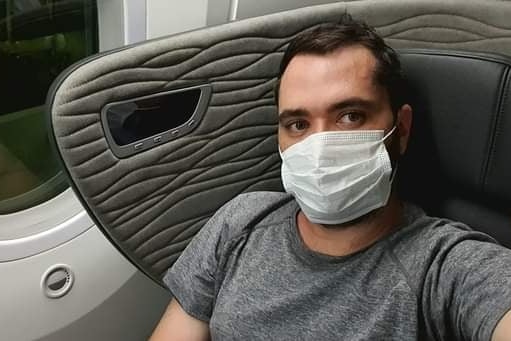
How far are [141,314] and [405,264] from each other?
88 centimetres

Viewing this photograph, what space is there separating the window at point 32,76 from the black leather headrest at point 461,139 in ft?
2.55

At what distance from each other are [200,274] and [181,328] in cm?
12

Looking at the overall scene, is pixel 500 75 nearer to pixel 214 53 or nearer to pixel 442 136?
pixel 442 136

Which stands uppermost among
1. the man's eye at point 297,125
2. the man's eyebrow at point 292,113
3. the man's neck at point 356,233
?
the man's eyebrow at point 292,113

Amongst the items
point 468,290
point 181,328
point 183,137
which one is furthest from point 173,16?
point 468,290

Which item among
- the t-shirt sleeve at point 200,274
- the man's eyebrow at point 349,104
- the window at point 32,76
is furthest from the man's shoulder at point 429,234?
the window at point 32,76

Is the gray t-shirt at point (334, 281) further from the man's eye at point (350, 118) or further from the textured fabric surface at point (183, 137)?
the man's eye at point (350, 118)

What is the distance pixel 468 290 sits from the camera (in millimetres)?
1010

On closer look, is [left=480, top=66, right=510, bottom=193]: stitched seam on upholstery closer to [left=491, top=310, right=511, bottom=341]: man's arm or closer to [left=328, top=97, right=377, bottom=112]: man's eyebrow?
[left=328, top=97, right=377, bottom=112]: man's eyebrow

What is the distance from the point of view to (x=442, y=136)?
4.14 feet

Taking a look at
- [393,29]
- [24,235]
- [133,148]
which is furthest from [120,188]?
[393,29]

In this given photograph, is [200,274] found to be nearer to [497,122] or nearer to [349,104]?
[349,104]

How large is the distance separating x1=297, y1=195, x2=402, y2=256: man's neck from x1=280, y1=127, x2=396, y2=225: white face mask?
3 cm

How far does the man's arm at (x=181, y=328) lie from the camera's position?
4.35 feet
